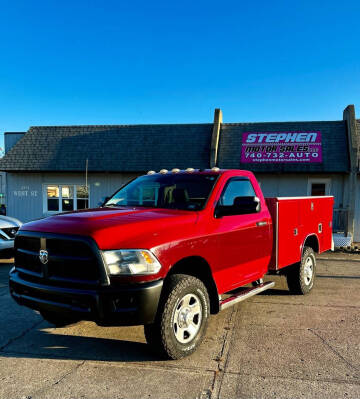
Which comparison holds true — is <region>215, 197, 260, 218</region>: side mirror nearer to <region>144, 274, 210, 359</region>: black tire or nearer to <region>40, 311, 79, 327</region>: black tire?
<region>144, 274, 210, 359</region>: black tire

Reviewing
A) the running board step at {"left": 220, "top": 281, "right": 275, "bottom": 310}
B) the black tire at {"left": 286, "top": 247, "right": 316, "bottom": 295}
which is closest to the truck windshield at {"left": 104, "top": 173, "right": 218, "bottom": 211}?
the running board step at {"left": 220, "top": 281, "right": 275, "bottom": 310}

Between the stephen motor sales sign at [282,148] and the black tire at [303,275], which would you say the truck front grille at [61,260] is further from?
the stephen motor sales sign at [282,148]

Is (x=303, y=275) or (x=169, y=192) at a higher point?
(x=169, y=192)

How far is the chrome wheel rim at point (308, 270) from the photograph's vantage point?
603cm

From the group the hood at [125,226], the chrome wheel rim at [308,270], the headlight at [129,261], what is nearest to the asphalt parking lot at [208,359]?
the chrome wheel rim at [308,270]

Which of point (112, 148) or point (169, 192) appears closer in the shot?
point (169, 192)

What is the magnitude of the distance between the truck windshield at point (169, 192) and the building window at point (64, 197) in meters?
10.5

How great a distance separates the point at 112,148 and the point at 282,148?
7126 mm

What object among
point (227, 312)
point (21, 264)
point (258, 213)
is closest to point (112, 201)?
point (21, 264)

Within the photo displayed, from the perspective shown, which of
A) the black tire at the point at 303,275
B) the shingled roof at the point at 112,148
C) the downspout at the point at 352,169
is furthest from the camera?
the shingled roof at the point at 112,148

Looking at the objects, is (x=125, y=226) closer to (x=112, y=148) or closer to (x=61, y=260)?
(x=61, y=260)

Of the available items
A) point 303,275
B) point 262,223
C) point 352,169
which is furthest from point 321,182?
point 262,223

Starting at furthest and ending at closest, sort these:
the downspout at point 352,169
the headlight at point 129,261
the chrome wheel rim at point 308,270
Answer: the downspout at point 352,169
the chrome wheel rim at point 308,270
the headlight at point 129,261

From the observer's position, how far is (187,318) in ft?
11.8
